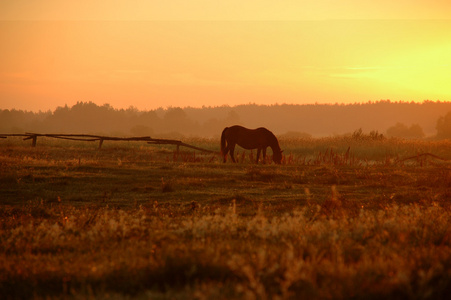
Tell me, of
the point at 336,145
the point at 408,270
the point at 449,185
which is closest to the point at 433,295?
the point at 408,270

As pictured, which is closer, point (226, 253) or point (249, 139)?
point (226, 253)

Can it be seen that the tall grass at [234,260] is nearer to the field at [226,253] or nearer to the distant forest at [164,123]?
the field at [226,253]

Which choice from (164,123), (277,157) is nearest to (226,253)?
(277,157)

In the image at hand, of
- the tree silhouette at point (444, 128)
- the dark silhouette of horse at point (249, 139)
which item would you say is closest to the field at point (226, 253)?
the dark silhouette of horse at point (249, 139)

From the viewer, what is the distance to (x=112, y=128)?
158m

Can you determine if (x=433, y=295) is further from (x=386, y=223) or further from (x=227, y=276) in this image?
(x=386, y=223)

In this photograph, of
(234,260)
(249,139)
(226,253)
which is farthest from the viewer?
(249,139)

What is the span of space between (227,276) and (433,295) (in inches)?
85.2

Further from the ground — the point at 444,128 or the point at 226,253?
the point at 444,128

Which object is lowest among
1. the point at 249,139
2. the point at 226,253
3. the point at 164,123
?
the point at 226,253

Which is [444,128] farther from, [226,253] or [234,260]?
[234,260]

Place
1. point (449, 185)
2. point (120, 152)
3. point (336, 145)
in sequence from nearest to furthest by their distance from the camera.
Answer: point (449, 185) → point (120, 152) → point (336, 145)

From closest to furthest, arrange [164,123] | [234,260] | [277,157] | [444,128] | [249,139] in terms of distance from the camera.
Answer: [234,260], [277,157], [249,139], [444,128], [164,123]

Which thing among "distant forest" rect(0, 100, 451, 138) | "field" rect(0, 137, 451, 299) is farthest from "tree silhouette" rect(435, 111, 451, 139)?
"field" rect(0, 137, 451, 299)
